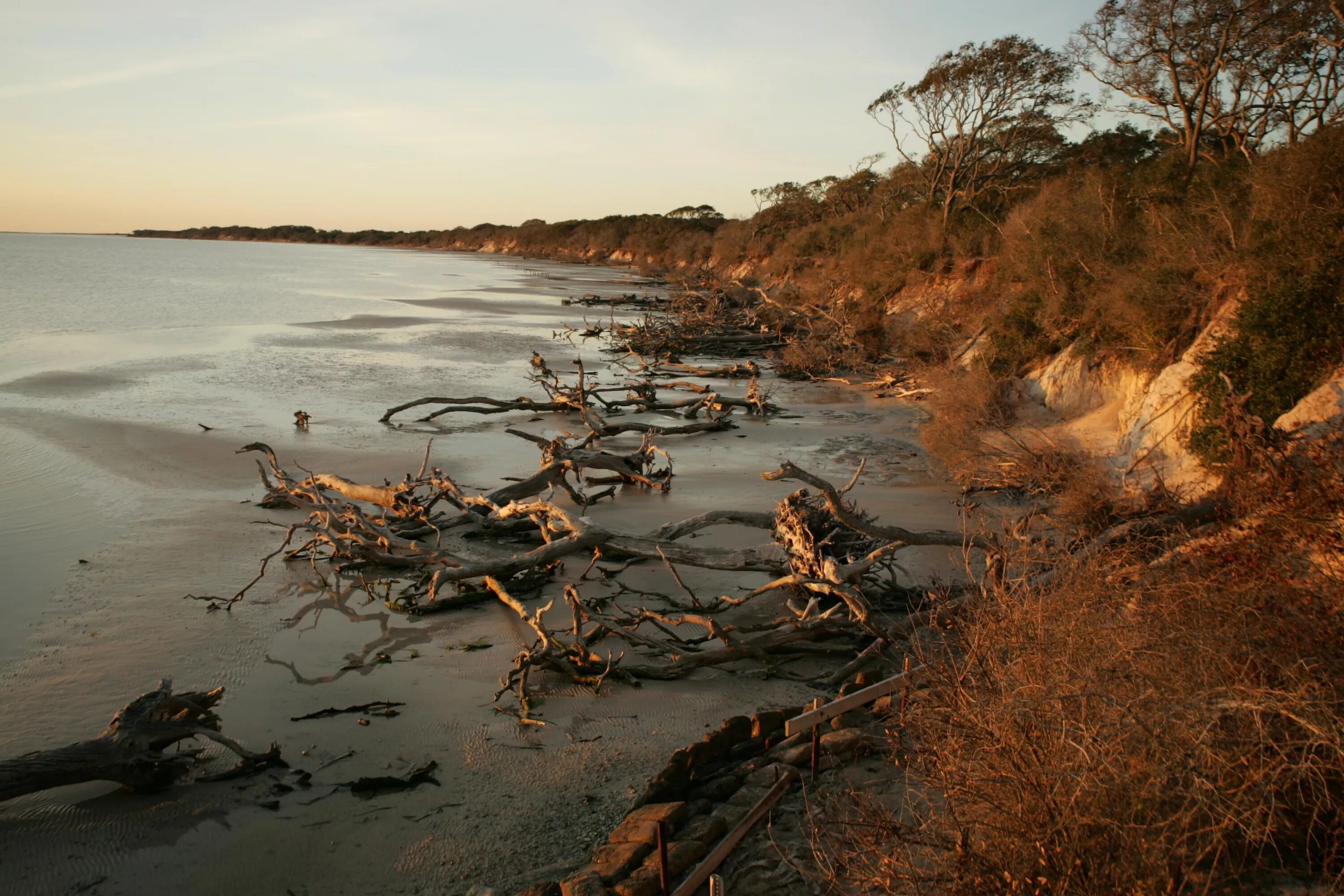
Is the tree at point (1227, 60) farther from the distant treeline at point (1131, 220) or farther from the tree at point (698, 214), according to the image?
the tree at point (698, 214)

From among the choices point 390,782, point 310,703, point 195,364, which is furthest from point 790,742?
point 195,364

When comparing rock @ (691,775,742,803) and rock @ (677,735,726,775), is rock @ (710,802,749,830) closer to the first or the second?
rock @ (691,775,742,803)

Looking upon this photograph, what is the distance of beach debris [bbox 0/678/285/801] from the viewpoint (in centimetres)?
473

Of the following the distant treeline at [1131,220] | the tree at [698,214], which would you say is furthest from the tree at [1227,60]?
the tree at [698,214]

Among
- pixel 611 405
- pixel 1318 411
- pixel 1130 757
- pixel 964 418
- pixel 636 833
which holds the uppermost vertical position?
pixel 1318 411

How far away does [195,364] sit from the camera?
71.1 feet

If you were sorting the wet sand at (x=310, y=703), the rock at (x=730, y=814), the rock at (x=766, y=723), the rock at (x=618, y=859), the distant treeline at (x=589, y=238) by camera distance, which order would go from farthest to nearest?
the distant treeline at (x=589, y=238) → the rock at (x=766, y=723) → the wet sand at (x=310, y=703) → the rock at (x=730, y=814) → the rock at (x=618, y=859)

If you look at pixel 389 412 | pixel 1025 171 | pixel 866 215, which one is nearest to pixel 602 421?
pixel 389 412

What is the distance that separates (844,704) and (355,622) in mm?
4287

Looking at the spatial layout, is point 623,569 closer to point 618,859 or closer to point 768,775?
point 768,775

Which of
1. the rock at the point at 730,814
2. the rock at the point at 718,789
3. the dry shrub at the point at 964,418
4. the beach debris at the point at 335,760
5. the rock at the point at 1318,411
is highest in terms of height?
the rock at the point at 1318,411

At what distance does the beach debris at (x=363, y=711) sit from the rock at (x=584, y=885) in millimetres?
2336

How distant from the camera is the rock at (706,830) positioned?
4.19 metres

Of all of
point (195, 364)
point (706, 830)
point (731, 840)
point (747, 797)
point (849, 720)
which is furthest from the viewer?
point (195, 364)
